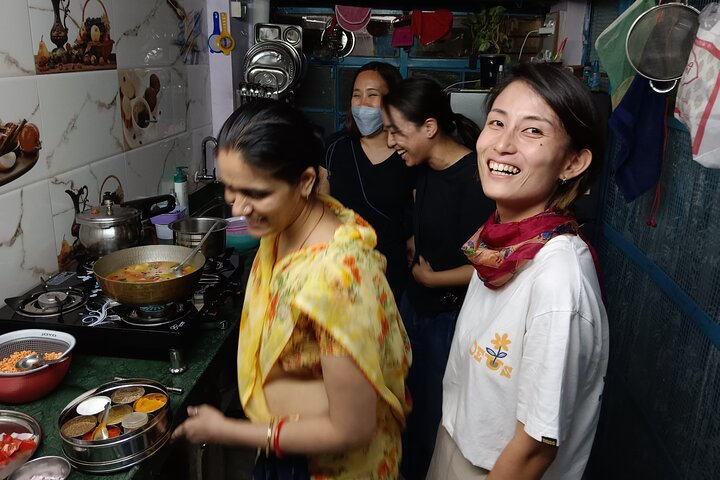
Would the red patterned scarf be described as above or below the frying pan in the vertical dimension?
above

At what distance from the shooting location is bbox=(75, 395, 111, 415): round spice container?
3.92 ft

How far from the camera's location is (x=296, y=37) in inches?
131

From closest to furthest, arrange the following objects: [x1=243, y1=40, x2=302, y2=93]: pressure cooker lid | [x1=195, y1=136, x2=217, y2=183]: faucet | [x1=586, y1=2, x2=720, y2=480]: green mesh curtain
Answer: [x1=586, y1=2, x2=720, y2=480]: green mesh curtain < [x1=195, y1=136, x2=217, y2=183]: faucet < [x1=243, y1=40, x2=302, y2=93]: pressure cooker lid

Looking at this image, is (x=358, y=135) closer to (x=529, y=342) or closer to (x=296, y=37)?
(x=296, y=37)

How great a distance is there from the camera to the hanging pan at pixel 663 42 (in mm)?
1478

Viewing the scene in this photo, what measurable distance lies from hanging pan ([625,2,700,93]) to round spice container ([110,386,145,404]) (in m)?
1.58

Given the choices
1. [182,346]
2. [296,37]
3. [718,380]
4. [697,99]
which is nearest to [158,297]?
[182,346]

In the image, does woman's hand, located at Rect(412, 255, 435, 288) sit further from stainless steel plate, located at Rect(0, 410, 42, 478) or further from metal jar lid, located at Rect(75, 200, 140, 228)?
stainless steel plate, located at Rect(0, 410, 42, 478)

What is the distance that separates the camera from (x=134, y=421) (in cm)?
115

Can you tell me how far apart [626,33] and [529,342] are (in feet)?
4.20

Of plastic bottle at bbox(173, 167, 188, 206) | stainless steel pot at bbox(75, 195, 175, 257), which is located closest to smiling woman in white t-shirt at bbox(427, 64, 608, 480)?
stainless steel pot at bbox(75, 195, 175, 257)

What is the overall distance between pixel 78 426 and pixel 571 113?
3.80 ft

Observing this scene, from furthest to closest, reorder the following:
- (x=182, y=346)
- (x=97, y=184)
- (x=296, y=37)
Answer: (x=296, y=37), (x=97, y=184), (x=182, y=346)

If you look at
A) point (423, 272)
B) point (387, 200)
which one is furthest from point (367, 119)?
point (423, 272)
